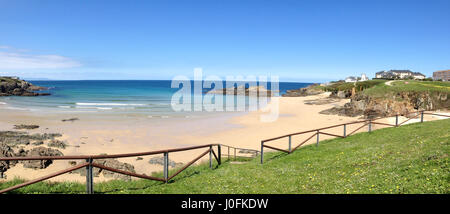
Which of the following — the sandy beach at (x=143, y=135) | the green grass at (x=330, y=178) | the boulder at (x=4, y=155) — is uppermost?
the green grass at (x=330, y=178)

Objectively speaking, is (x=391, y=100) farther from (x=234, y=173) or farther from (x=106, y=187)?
(x=106, y=187)

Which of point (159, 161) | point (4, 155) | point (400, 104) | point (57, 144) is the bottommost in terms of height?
point (159, 161)

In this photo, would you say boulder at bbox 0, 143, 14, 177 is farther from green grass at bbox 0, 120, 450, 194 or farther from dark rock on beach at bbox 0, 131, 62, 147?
green grass at bbox 0, 120, 450, 194

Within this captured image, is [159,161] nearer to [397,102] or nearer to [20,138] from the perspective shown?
[20,138]

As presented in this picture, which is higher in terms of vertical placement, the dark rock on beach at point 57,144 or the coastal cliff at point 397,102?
the coastal cliff at point 397,102

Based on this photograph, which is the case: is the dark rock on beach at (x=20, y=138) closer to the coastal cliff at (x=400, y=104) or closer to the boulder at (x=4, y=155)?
the boulder at (x=4, y=155)

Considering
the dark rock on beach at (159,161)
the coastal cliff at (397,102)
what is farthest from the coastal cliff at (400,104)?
the dark rock on beach at (159,161)


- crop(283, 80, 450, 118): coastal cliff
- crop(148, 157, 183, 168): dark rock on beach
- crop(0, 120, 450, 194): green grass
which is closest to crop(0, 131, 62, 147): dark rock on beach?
crop(148, 157, 183, 168): dark rock on beach

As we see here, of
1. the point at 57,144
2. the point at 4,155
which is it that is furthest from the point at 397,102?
the point at 4,155

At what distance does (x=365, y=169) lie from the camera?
30.8ft

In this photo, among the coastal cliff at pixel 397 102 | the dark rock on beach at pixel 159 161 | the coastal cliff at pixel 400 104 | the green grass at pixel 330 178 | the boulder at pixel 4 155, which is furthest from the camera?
the coastal cliff at pixel 397 102

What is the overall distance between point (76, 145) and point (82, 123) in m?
13.4

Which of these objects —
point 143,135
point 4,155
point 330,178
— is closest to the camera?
point 330,178
